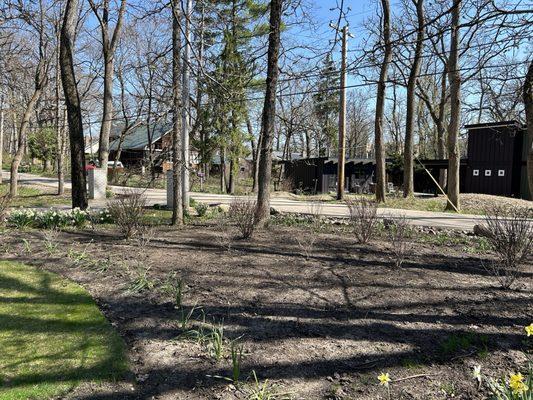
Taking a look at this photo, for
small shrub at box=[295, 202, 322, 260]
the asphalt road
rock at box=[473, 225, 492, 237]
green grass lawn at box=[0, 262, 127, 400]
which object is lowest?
green grass lawn at box=[0, 262, 127, 400]

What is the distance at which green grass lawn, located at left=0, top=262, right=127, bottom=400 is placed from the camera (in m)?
2.87

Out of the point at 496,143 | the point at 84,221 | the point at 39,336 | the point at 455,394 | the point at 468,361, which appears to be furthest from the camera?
the point at 496,143

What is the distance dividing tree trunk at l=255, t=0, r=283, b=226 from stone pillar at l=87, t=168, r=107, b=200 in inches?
394

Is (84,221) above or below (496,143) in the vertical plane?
below

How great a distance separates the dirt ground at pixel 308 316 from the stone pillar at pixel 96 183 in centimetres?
980

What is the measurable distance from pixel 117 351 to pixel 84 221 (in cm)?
604

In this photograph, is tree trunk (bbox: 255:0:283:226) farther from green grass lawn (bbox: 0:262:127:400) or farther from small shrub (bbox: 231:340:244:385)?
small shrub (bbox: 231:340:244:385)

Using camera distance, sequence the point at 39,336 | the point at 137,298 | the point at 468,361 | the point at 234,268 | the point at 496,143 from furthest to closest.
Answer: the point at 496,143 → the point at 234,268 → the point at 137,298 → the point at 39,336 → the point at 468,361

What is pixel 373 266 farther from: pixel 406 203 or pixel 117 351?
pixel 406 203

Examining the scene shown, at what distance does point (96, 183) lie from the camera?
16.2 meters

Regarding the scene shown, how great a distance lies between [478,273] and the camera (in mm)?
5422

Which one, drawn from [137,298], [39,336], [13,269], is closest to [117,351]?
[39,336]

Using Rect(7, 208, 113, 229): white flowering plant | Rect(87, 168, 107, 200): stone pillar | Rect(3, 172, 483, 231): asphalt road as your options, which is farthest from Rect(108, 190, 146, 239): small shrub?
Rect(87, 168, 107, 200): stone pillar

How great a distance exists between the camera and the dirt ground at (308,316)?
289 centimetres
